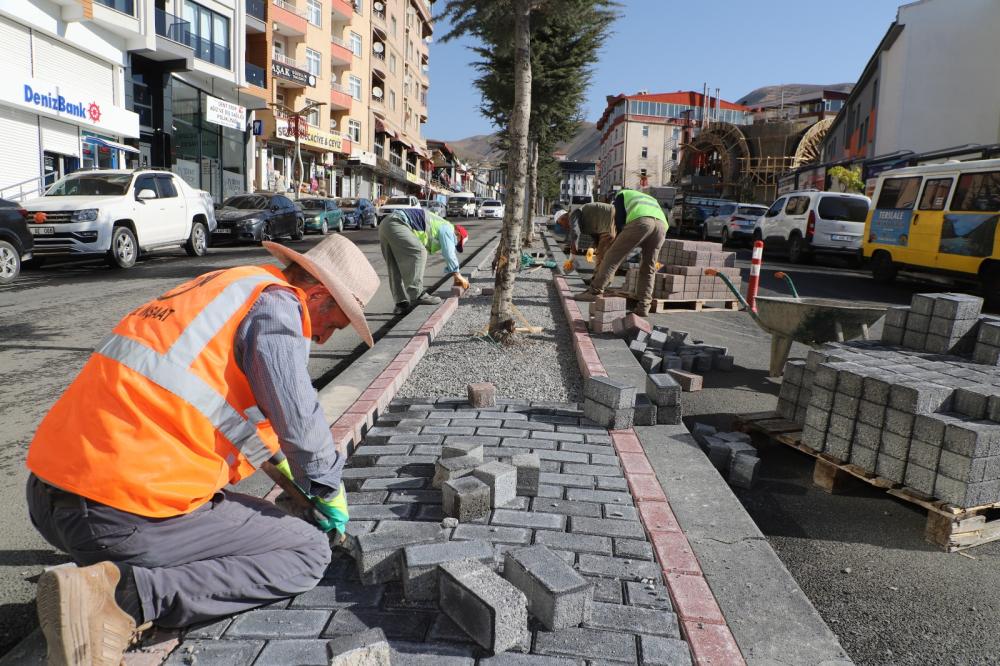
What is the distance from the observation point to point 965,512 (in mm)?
3396

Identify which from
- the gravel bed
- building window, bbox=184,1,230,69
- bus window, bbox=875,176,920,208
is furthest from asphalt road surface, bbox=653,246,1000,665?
building window, bbox=184,1,230,69

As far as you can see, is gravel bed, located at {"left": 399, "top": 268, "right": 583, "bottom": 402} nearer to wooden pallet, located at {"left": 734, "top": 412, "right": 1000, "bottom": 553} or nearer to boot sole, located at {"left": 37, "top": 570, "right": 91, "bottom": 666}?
wooden pallet, located at {"left": 734, "top": 412, "right": 1000, "bottom": 553}

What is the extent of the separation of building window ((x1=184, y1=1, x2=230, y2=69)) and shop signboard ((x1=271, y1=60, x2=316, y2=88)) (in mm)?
7176

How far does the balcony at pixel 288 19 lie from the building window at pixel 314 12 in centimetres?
156

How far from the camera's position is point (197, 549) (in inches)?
93.5

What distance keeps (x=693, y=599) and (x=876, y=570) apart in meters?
1.20

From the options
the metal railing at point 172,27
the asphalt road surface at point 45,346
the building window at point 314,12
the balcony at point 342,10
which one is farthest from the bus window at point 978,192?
the balcony at point 342,10

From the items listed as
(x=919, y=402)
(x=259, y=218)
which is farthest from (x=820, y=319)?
(x=259, y=218)

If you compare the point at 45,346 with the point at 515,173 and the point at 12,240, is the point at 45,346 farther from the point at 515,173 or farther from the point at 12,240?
the point at 12,240

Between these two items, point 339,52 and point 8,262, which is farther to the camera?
point 339,52

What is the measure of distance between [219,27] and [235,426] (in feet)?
100

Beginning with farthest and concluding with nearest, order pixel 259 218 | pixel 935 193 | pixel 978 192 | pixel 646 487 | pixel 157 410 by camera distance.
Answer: pixel 259 218, pixel 935 193, pixel 978 192, pixel 646 487, pixel 157 410

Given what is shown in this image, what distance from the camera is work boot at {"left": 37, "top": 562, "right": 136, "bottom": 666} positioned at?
74.5 inches

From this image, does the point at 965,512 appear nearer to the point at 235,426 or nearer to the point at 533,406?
the point at 533,406
